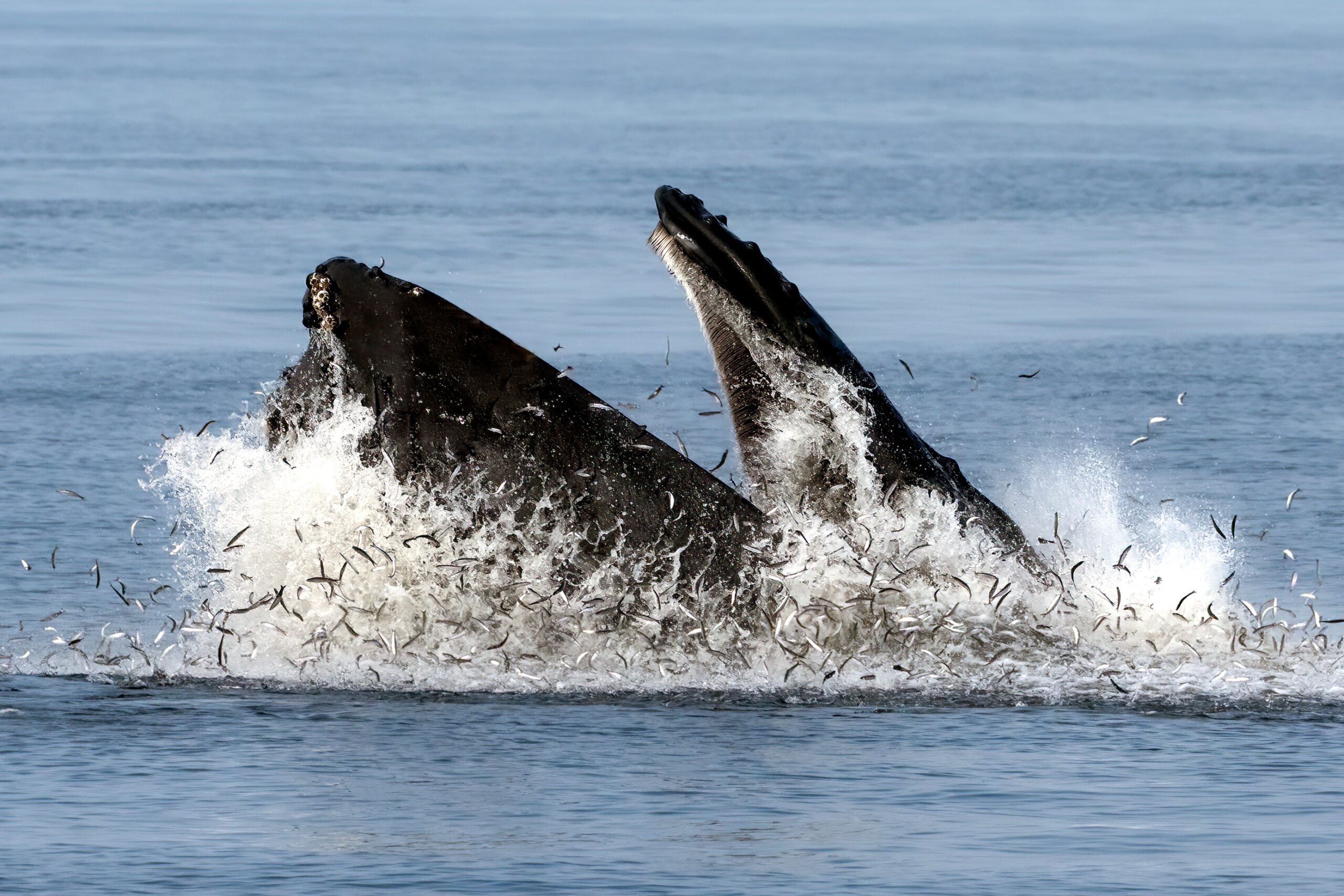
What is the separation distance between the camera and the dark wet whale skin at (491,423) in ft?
31.9

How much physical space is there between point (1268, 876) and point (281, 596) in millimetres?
4450

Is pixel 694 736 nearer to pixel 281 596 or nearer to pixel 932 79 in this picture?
pixel 281 596

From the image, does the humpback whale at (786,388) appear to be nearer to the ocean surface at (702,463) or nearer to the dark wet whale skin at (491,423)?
the dark wet whale skin at (491,423)

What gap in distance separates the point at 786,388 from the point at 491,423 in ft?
3.65

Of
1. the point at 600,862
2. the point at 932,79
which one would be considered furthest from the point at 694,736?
the point at 932,79

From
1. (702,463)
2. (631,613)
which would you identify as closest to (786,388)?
(631,613)

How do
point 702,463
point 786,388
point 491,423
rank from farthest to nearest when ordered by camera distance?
1. point 702,463
2. point 786,388
3. point 491,423

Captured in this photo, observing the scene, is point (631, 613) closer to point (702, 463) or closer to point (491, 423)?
point (491, 423)

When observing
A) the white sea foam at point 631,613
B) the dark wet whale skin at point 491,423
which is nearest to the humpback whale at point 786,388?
the white sea foam at point 631,613

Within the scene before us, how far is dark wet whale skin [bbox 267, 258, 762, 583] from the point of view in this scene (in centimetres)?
973

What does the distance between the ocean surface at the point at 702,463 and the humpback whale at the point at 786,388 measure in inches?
29.4

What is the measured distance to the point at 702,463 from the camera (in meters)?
16.0

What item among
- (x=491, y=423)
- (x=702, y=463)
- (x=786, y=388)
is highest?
(x=786, y=388)

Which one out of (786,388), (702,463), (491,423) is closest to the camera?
(491,423)
